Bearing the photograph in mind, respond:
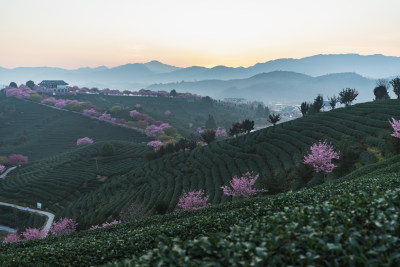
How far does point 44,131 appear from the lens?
447ft

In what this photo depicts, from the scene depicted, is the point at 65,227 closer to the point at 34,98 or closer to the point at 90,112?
the point at 90,112

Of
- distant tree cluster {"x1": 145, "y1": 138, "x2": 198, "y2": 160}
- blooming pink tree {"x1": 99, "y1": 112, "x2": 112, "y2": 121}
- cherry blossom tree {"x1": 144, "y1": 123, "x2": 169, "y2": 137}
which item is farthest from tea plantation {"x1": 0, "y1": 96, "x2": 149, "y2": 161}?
distant tree cluster {"x1": 145, "y1": 138, "x2": 198, "y2": 160}

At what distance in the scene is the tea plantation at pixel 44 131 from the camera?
4820 inches

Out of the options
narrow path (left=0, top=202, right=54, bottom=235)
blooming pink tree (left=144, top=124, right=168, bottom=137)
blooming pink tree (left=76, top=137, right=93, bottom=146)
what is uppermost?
blooming pink tree (left=144, top=124, right=168, bottom=137)

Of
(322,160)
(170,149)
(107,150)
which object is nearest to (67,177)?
(107,150)

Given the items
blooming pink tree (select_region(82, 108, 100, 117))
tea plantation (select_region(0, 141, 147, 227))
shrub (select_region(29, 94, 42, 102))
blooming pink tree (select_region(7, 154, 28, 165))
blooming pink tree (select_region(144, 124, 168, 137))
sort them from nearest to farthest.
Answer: tea plantation (select_region(0, 141, 147, 227)), blooming pink tree (select_region(7, 154, 28, 165)), blooming pink tree (select_region(144, 124, 168, 137)), blooming pink tree (select_region(82, 108, 100, 117)), shrub (select_region(29, 94, 42, 102))

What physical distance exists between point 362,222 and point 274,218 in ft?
7.85

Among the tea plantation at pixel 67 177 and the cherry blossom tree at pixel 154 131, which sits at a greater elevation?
the cherry blossom tree at pixel 154 131

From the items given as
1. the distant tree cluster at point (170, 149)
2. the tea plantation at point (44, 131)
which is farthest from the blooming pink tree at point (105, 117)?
the distant tree cluster at point (170, 149)

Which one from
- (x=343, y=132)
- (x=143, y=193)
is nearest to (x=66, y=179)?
(x=143, y=193)

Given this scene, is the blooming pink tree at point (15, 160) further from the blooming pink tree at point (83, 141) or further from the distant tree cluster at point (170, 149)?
the distant tree cluster at point (170, 149)

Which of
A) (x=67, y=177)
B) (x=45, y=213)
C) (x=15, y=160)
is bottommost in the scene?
(x=45, y=213)

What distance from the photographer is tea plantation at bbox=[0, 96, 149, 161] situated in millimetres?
122419

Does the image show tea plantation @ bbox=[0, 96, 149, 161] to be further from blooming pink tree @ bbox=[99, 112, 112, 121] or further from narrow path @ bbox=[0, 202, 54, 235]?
narrow path @ bbox=[0, 202, 54, 235]
